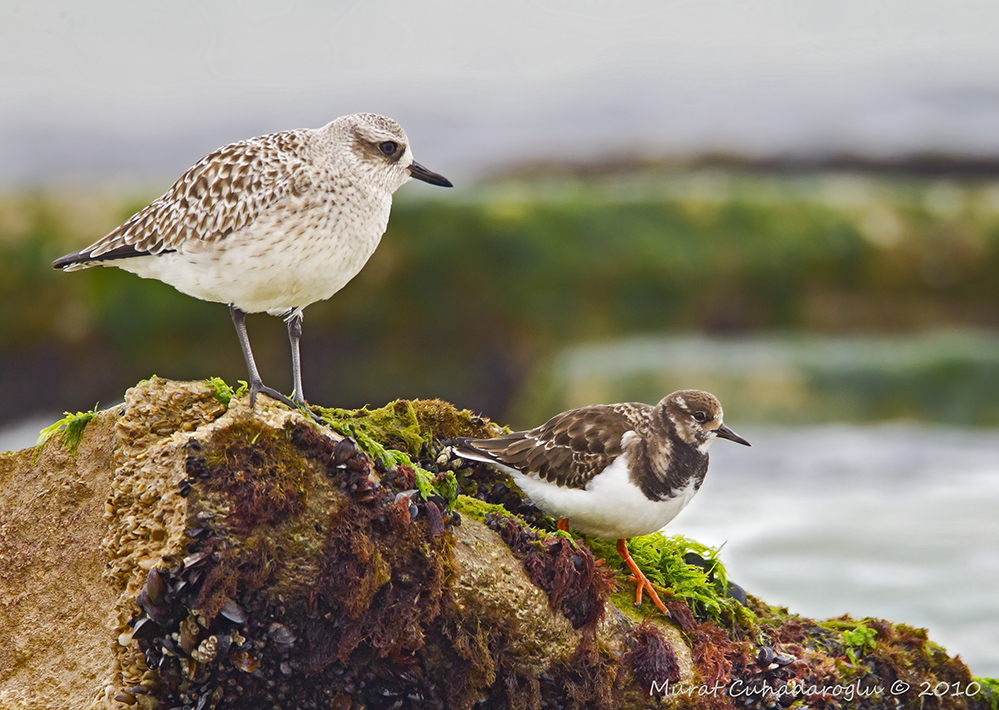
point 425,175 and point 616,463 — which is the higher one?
point 425,175

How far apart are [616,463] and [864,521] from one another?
8432 mm

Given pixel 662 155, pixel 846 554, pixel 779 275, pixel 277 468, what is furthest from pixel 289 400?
pixel 662 155

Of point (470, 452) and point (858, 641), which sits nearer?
point (470, 452)

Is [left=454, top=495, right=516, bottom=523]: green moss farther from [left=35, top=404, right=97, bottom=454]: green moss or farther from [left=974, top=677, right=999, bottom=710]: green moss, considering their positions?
[left=974, top=677, right=999, bottom=710]: green moss

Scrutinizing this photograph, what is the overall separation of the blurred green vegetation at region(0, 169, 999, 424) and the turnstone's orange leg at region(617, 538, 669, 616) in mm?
8813

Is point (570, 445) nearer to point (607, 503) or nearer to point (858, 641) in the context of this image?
point (607, 503)

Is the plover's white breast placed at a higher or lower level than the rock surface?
higher

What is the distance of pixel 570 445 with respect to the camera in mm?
6738

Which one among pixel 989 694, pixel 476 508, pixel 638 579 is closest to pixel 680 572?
pixel 638 579

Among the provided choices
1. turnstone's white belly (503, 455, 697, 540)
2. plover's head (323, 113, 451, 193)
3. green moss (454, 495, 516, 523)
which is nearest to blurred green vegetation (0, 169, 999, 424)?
plover's head (323, 113, 451, 193)

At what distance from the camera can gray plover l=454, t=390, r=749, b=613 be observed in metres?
6.41

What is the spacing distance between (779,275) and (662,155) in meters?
7.89

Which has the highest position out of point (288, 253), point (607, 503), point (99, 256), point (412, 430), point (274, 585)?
point (288, 253)

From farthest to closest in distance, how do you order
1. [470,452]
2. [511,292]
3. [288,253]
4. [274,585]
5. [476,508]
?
[511,292]
[470,452]
[476,508]
[288,253]
[274,585]
